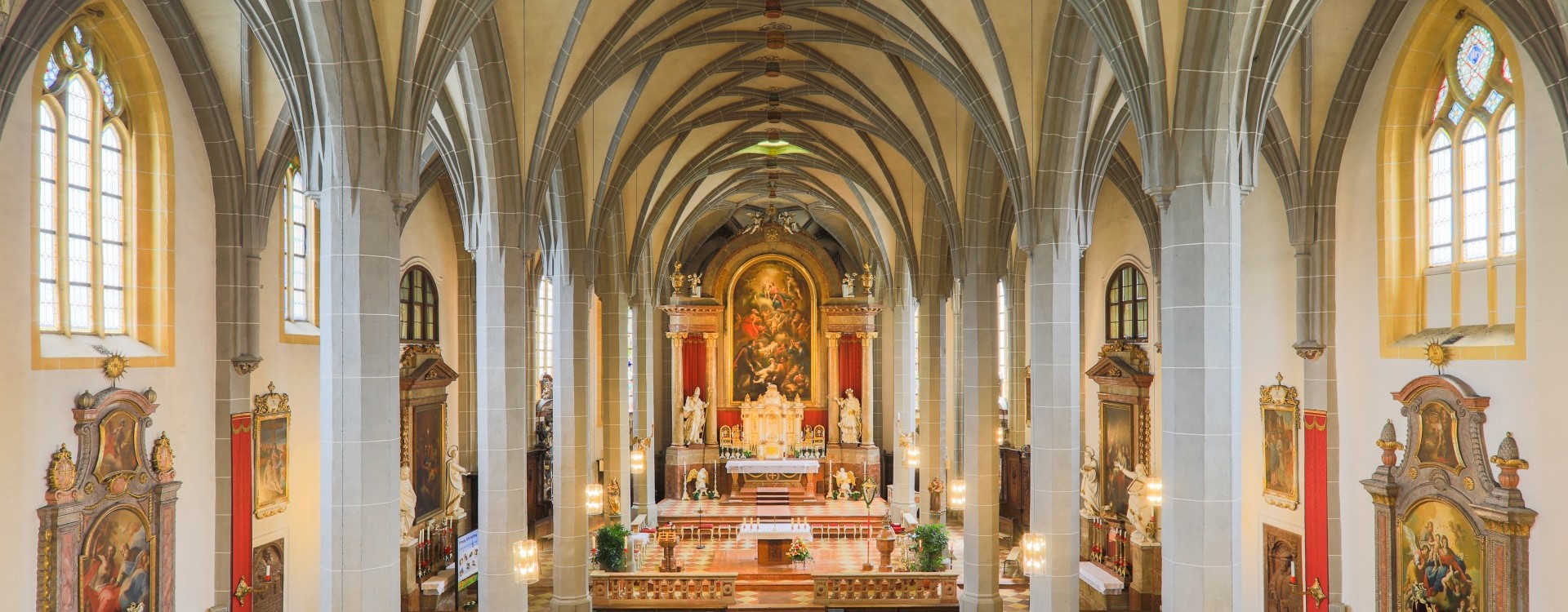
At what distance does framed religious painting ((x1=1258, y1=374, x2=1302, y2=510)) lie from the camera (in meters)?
15.1

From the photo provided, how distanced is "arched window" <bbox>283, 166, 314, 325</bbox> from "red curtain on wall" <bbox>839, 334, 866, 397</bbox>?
72.6 feet

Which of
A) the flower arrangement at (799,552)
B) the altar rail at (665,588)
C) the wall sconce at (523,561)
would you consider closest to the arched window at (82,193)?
the wall sconce at (523,561)

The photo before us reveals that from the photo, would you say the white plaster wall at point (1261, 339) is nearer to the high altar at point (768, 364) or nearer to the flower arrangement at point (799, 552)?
the flower arrangement at point (799, 552)

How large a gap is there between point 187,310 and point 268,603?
5.12m

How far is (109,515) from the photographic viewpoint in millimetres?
12094

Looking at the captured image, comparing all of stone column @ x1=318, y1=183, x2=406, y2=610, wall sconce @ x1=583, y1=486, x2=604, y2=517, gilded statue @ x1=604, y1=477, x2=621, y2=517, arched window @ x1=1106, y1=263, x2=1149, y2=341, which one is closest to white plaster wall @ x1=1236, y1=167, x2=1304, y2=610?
arched window @ x1=1106, y1=263, x2=1149, y2=341

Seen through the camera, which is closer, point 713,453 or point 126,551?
point 126,551

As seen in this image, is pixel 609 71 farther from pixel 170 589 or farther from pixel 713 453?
pixel 713 453

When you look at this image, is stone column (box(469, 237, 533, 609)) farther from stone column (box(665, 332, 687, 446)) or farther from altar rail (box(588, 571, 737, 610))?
stone column (box(665, 332, 687, 446))

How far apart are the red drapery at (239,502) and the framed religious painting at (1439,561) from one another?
16.2 meters

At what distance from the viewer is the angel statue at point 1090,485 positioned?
2189 centimetres

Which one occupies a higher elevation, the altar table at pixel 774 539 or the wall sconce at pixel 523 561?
the wall sconce at pixel 523 561

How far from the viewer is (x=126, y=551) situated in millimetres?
12391

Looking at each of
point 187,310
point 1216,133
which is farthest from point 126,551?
point 1216,133
